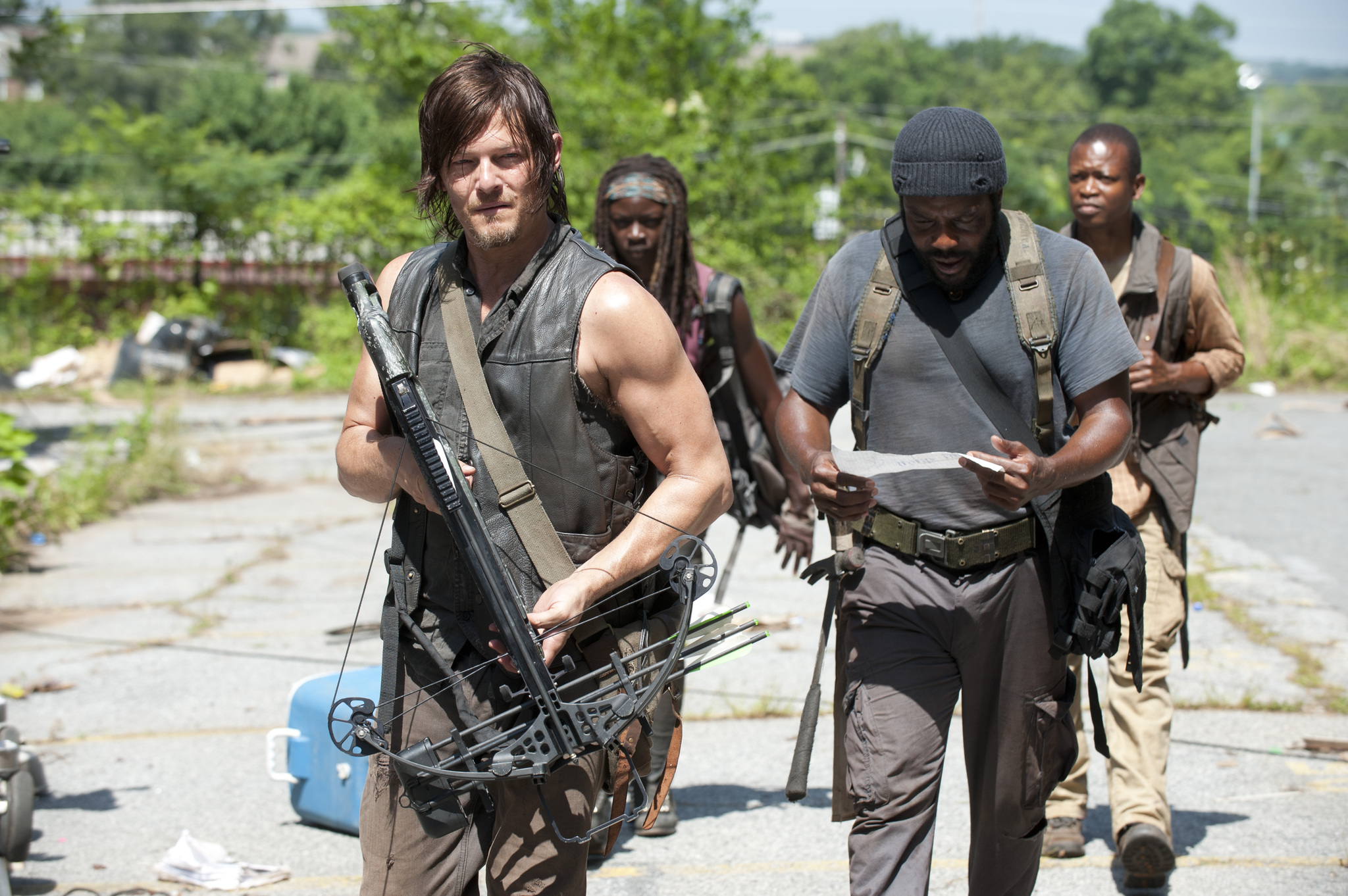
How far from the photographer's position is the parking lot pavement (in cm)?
390

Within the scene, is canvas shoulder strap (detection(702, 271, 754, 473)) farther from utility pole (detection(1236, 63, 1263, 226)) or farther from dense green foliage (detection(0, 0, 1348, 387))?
utility pole (detection(1236, 63, 1263, 226))

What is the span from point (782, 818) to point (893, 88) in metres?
98.1

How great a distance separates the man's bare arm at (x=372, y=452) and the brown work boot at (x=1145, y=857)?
8.13 ft

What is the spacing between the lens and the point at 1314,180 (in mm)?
73000

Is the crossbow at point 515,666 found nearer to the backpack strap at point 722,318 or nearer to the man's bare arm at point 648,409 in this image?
the man's bare arm at point 648,409

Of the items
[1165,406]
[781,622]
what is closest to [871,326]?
[1165,406]

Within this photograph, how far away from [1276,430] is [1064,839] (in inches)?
403

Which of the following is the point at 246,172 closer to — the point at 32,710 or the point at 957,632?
the point at 32,710

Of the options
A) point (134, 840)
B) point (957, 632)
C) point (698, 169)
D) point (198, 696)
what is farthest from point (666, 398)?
point (698, 169)

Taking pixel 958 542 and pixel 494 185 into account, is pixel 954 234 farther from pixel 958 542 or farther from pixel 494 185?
pixel 494 185

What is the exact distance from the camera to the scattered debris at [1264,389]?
1548cm

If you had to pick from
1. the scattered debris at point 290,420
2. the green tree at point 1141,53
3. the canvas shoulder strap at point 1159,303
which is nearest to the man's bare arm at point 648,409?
the canvas shoulder strap at point 1159,303

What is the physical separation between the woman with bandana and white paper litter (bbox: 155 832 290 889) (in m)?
1.13

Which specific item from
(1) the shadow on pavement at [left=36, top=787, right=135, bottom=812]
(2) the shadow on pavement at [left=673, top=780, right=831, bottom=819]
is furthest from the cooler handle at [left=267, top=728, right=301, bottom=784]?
(2) the shadow on pavement at [left=673, top=780, right=831, bottom=819]
